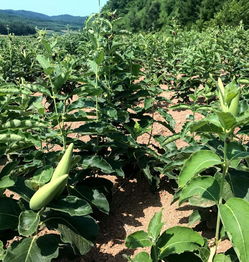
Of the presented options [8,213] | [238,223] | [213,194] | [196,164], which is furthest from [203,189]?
[8,213]

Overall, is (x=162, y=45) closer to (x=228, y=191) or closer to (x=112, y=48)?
(x=112, y=48)

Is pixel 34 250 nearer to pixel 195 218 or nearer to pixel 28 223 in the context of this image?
pixel 28 223

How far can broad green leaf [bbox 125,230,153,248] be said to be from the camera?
2.01 metres

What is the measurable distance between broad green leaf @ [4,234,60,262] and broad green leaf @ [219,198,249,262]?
1.12m

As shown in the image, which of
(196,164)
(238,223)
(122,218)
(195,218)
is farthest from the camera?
(122,218)

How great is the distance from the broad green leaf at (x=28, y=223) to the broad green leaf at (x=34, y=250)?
0.72 ft

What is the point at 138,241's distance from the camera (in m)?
2.02

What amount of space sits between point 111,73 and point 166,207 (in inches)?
64.6

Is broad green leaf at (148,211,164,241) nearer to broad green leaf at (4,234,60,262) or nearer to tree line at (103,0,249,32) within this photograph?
broad green leaf at (4,234,60,262)

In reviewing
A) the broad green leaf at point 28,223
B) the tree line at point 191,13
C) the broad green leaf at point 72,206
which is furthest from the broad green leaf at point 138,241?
the tree line at point 191,13

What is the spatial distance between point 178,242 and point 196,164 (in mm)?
486

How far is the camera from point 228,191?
2.24m

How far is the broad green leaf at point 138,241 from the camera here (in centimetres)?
201

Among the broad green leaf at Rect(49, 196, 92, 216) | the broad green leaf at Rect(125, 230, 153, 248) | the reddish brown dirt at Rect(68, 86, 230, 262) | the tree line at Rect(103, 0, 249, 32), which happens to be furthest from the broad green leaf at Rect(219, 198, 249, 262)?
the tree line at Rect(103, 0, 249, 32)
